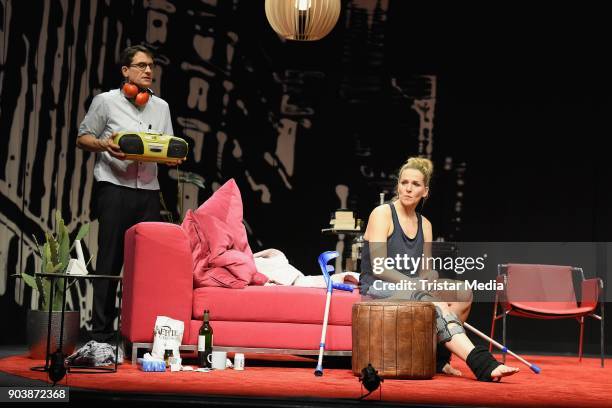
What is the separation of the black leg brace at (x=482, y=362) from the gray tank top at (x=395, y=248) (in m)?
0.59

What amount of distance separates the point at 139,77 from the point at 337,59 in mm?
3135

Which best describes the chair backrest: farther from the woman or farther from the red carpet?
the woman

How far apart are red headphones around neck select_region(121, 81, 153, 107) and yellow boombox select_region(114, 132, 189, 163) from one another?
25 centimetres

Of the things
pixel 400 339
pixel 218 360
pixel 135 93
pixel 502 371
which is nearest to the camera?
pixel 502 371

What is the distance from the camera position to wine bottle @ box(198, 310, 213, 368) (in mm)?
4570

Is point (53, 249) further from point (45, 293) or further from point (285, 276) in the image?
point (285, 276)

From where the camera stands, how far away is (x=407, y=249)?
181 inches

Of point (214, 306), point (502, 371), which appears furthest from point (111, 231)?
point (502, 371)

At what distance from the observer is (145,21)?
24.6 ft

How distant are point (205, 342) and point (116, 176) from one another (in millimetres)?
1061

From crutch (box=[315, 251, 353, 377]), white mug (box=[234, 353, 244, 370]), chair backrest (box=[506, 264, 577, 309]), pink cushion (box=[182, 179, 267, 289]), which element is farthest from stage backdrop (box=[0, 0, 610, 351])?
white mug (box=[234, 353, 244, 370])

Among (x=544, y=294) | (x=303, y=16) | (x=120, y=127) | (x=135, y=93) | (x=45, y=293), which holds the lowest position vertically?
(x=45, y=293)

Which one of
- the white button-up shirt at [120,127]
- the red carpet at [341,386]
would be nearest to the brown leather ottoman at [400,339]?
the red carpet at [341,386]

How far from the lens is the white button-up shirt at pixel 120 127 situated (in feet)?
16.0
